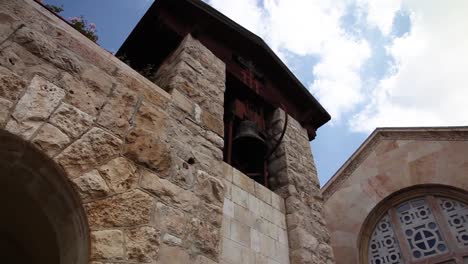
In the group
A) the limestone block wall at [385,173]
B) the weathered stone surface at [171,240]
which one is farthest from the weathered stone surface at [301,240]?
the limestone block wall at [385,173]

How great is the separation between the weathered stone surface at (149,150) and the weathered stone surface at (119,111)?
78 mm

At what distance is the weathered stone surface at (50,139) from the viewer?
169 centimetres

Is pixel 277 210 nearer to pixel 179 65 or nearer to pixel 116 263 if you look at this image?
pixel 179 65

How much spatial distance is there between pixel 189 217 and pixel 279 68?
3123 millimetres

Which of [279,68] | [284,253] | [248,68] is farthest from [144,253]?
[279,68]

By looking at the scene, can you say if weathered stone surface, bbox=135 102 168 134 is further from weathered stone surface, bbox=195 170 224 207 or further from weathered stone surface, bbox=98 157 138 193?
weathered stone surface, bbox=195 170 224 207

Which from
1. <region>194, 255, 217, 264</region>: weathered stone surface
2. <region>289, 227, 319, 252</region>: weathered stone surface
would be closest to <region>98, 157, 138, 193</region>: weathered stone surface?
<region>194, 255, 217, 264</region>: weathered stone surface

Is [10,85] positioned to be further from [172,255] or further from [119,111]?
[172,255]

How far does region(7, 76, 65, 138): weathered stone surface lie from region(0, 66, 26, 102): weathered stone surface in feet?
0.11

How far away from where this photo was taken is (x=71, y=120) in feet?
6.15

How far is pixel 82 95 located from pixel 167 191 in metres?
0.78

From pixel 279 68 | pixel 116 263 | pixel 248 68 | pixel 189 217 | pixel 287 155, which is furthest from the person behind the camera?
pixel 279 68

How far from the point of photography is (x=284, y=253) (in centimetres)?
306

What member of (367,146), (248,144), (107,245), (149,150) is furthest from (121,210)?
(367,146)
